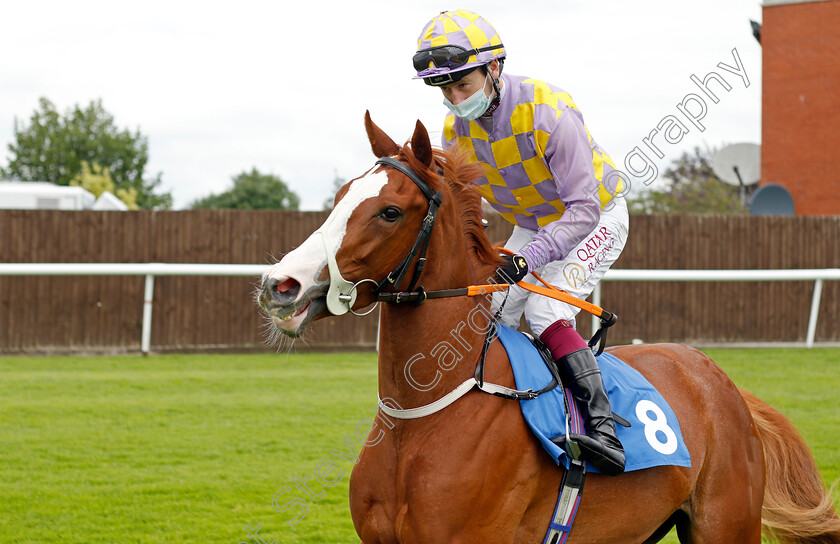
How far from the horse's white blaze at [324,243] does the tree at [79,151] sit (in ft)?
128

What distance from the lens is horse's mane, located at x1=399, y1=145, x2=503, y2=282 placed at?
260 cm

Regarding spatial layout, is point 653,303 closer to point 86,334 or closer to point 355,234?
point 86,334

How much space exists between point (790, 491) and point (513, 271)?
1.80 m

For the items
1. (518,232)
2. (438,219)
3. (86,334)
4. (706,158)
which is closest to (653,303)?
(86,334)

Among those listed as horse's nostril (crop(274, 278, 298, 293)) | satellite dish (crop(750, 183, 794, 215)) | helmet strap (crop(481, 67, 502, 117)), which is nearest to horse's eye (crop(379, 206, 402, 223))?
horse's nostril (crop(274, 278, 298, 293))

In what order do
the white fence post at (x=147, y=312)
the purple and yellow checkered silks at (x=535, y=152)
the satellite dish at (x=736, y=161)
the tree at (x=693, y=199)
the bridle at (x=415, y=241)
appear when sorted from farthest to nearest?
the tree at (x=693, y=199)
the satellite dish at (x=736, y=161)
the white fence post at (x=147, y=312)
the purple and yellow checkered silks at (x=535, y=152)
the bridle at (x=415, y=241)

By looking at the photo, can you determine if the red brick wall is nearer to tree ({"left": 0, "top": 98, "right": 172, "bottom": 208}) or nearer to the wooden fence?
the wooden fence

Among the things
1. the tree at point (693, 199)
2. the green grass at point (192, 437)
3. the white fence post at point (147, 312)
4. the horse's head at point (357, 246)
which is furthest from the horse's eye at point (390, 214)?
the tree at point (693, 199)

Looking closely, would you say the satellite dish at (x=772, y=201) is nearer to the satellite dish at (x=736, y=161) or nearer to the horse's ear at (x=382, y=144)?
the satellite dish at (x=736, y=161)

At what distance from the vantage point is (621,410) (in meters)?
2.81

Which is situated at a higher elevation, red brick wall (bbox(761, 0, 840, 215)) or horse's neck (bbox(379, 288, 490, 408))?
red brick wall (bbox(761, 0, 840, 215))

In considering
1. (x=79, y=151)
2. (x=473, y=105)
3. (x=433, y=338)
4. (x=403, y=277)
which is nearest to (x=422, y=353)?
(x=433, y=338)

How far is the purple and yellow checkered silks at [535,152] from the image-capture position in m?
2.82

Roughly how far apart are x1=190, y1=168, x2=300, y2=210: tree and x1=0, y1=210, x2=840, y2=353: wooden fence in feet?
112
